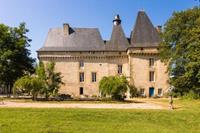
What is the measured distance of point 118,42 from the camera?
51.1 metres

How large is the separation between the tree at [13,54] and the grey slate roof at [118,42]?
13557mm

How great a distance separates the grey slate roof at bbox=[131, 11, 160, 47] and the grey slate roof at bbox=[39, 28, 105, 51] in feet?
17.5

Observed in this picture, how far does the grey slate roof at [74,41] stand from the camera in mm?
51250

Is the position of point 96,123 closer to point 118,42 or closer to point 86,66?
point 86,66

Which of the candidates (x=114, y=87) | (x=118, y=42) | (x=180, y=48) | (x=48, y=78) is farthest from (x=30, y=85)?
(x=118, y=42)

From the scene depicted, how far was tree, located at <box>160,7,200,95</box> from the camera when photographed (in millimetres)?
37588

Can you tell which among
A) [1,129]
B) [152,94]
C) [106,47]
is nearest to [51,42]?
[106,47]

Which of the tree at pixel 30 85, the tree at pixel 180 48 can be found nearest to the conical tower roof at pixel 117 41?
the tree at pixel 180 48

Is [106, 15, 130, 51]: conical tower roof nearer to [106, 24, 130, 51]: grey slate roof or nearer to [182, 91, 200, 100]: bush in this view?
[106, 24, 130, 51]: grey slate roof

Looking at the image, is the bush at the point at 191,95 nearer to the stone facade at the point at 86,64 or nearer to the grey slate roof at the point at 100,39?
the grey slate roof at the point at 100,39

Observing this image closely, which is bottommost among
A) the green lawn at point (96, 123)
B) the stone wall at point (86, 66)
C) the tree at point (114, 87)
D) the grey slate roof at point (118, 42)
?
the green lawn at point (96, 123)

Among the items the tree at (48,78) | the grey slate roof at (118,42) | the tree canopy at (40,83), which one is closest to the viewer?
the tree canopy at (40,83)

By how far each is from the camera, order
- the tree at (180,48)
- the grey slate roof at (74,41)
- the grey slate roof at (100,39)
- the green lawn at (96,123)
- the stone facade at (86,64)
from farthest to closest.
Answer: the grey slate roof at (74,41) < the stone facade at (86,64) < the grey slate roof at (100,39) < the tree at (180,48) < the green lawn at (96,123)

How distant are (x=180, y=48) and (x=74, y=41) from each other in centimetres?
1856
